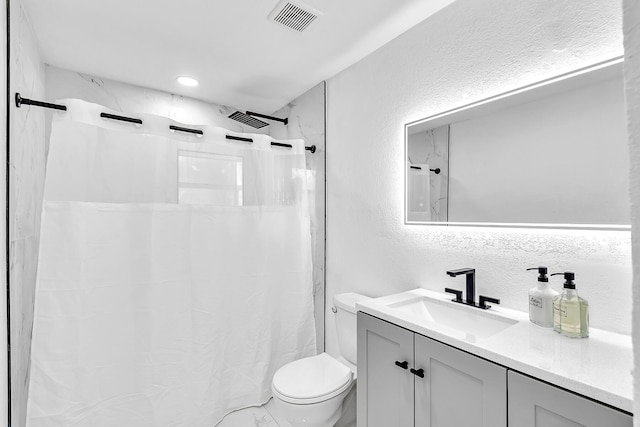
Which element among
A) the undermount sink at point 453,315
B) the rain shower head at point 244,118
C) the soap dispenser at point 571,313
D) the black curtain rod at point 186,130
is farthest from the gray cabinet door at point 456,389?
the rain shower head at point 244,118

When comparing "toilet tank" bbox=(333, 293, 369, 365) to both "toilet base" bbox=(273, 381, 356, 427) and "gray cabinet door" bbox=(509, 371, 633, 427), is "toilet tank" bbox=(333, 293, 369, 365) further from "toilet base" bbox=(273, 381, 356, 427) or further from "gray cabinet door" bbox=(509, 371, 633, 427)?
"gray cabinet door" bbox=(509, 371, 633, 427)

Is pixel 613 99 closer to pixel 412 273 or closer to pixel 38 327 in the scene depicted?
pixel 412 273

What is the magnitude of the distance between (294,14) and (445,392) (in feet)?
5.95

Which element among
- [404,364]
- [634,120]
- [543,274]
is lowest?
[404,364]

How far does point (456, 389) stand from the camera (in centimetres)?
106

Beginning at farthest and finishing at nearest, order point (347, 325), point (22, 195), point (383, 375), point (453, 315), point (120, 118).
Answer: point (347, 325), point (120, 118), point (22, 195), point (453, 315), point (383, 375)

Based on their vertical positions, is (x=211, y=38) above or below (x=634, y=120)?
above

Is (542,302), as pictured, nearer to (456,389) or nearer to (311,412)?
(456,389)

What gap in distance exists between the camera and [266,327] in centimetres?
225

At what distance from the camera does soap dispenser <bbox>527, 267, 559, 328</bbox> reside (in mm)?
1150

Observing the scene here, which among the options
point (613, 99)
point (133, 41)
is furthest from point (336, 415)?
point (133, 41)

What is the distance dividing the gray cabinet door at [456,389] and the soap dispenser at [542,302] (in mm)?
353

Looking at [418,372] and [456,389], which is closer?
[456,389]

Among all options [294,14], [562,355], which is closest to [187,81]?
[294,14]
